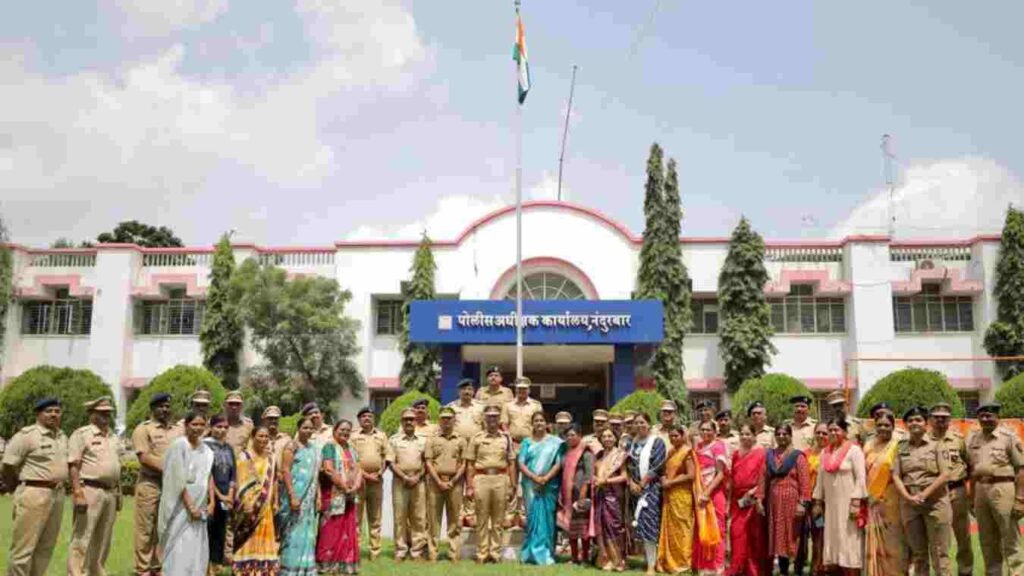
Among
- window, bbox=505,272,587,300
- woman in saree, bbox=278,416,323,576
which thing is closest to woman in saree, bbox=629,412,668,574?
woman in saree, bbox=278,416,323,576

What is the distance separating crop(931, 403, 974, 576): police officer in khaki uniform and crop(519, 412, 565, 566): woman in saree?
3572 mm

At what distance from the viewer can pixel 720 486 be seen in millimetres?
7992

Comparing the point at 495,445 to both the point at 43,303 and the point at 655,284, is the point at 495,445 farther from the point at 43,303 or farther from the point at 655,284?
the point at 43,303

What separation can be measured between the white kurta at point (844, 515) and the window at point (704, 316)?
16.6 m

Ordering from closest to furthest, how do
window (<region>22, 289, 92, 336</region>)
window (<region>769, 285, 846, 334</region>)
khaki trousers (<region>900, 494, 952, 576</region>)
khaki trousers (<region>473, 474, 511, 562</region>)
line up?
1. khaki trousers (<region>900, 494, 952, 576</region>)
2. khaki trousers (<region>473, 474, 511, 562</region>)
3. window (<region>769, 285, 846, 334</region>)
4. window (<region>22, 289, 92, 336</region>)

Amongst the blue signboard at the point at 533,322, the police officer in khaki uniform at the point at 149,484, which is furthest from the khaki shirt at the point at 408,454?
the blue signboard at the point at 533,322

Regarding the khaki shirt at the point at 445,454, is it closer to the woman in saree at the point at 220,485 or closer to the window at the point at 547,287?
the woman in saree at the point at 220,485

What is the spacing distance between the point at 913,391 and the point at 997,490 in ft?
42.3

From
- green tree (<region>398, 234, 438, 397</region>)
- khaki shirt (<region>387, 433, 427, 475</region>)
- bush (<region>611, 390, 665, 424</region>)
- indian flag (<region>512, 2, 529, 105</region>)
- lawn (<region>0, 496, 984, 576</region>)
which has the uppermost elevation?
indian flag (<region>512, 2, 529, 105</region>)

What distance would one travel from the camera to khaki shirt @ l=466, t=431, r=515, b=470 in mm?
8688

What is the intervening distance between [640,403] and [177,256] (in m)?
15.2

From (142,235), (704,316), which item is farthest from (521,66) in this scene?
(142,235)

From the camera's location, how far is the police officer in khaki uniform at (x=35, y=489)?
6.44 metres

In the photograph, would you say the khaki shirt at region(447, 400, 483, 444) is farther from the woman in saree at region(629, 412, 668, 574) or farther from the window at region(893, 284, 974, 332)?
the window at region(893, 284, 974, 332)
